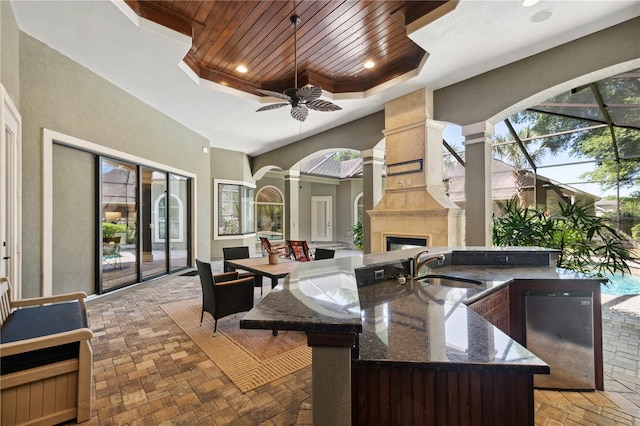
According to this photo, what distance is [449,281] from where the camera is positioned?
92.0 inches

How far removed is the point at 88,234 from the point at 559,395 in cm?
548

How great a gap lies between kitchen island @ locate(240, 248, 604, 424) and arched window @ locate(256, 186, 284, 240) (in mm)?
10045

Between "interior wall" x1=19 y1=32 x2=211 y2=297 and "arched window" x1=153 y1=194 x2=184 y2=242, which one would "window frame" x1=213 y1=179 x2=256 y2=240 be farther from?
"interior wall" x1=19 y1=32 x2=211 y2=297

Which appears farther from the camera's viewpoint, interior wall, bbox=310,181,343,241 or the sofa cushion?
interior wall, bbox=310,181,343,241

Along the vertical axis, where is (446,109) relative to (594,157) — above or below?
above

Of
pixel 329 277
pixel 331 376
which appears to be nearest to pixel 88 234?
pixel 329 277

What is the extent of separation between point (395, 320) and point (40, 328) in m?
2.48

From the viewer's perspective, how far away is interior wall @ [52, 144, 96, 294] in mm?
3623

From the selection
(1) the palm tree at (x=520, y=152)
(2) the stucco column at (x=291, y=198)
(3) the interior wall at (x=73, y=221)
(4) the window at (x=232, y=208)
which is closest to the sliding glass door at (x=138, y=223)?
(3) the interior wall at (x=73, y=221)

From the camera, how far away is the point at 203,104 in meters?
5.10

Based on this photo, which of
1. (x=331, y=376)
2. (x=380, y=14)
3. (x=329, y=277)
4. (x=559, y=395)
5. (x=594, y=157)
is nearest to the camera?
(x=331, y=376)

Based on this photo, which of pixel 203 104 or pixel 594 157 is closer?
pixel 203 104

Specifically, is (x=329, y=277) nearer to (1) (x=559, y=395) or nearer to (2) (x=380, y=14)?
(1) (x=559, y=395)

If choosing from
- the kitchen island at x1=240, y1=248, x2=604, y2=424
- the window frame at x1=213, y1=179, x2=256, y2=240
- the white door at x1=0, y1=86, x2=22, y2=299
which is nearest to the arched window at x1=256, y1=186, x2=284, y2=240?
the window frame at x1=213, y1=179, x2=256, y2=240
